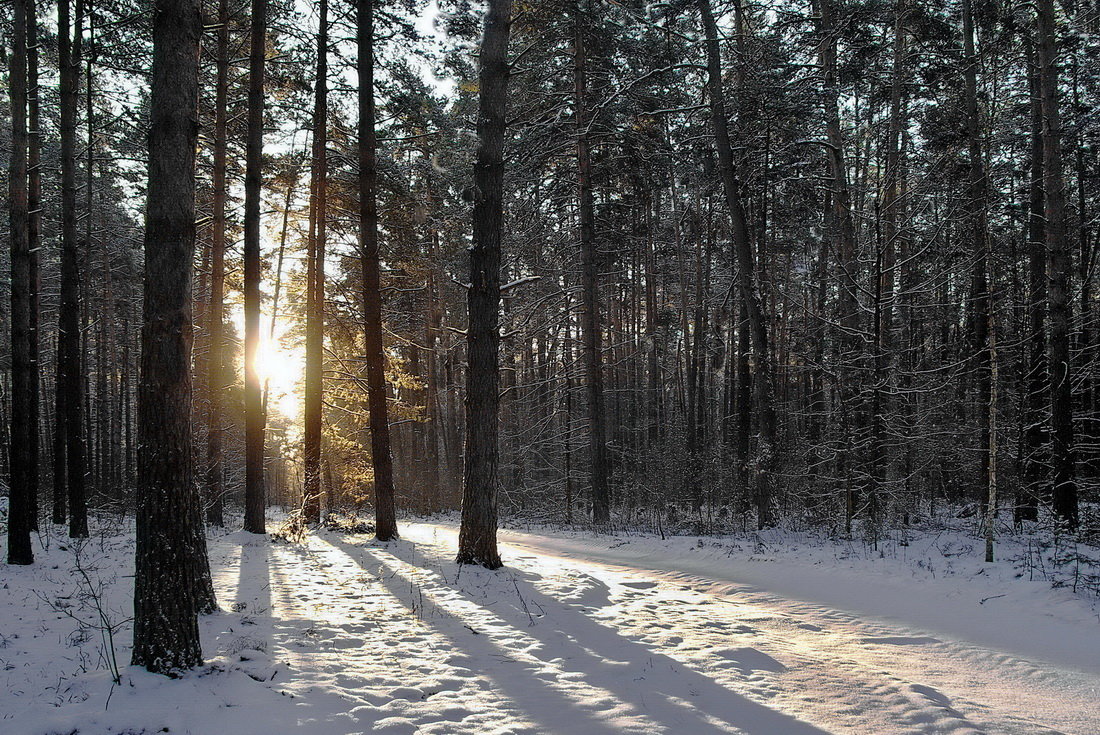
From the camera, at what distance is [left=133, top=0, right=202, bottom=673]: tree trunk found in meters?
4.34

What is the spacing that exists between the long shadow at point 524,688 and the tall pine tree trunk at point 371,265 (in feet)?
16.1

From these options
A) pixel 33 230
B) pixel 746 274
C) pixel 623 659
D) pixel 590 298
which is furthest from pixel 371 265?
pixel 623 659

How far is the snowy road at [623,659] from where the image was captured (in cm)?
418

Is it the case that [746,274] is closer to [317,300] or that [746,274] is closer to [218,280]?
[317,300]

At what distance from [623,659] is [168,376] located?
4.43 metres

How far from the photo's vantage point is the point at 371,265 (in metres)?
11.6

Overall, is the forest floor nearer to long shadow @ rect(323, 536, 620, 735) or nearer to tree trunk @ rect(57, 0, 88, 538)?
long shadow @ rect(323, 536, 620, 735)

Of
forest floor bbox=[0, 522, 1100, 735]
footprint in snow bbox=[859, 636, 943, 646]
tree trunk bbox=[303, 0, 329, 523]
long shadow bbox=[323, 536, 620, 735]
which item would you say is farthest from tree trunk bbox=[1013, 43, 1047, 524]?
tree trunk bbox=[303, 0, 329, 523]

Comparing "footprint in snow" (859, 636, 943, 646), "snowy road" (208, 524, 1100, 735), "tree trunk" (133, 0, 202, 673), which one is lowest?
"footprint in snow" (859, 636, 943, 646)

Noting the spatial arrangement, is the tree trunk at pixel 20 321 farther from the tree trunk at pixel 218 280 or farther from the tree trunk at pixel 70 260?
the tree trunk at pixel 218 280

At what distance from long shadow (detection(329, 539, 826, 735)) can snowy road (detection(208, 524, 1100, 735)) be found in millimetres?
20

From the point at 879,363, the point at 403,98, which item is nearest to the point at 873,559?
the point at 879,363

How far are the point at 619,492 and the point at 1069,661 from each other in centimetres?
2187

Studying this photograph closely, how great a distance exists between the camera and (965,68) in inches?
458
